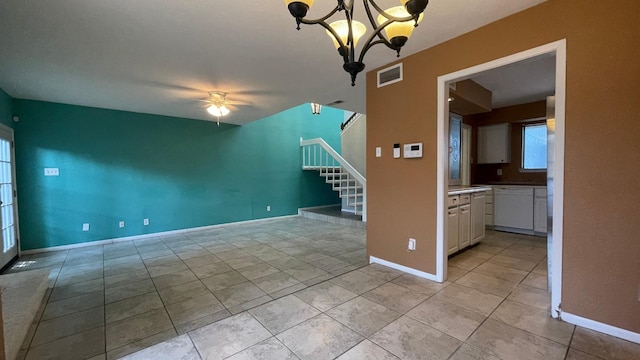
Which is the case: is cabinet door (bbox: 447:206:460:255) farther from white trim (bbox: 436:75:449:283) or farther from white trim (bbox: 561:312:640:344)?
white trim (bbox: 561:312:640:344)

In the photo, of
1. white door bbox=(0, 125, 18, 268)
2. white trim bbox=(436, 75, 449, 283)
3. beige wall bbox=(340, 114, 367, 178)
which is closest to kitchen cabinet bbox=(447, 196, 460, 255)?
white trim bbox=(436, 75, 449, 283)

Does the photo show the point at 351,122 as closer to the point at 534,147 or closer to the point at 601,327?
the point at 534,147

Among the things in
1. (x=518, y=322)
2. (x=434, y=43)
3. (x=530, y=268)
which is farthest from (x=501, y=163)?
(x=518, y=322)

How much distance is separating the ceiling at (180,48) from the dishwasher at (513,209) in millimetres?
3407

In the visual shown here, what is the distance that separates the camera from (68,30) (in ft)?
7.14

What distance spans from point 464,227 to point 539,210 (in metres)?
1.99

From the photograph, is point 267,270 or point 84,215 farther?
point 84,215

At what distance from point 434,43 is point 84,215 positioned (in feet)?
19.4

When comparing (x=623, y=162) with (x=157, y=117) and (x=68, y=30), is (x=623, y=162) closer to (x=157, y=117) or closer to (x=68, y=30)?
(x=68, y=30)

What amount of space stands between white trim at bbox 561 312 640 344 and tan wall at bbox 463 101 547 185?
383 cm

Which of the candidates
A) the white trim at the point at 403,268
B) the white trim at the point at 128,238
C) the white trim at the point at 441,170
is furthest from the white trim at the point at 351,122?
the white trim at the point at 403,268

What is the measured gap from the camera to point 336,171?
7.05 meters

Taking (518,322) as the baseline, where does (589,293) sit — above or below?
above

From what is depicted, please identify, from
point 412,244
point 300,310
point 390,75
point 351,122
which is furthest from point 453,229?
point 351,122
